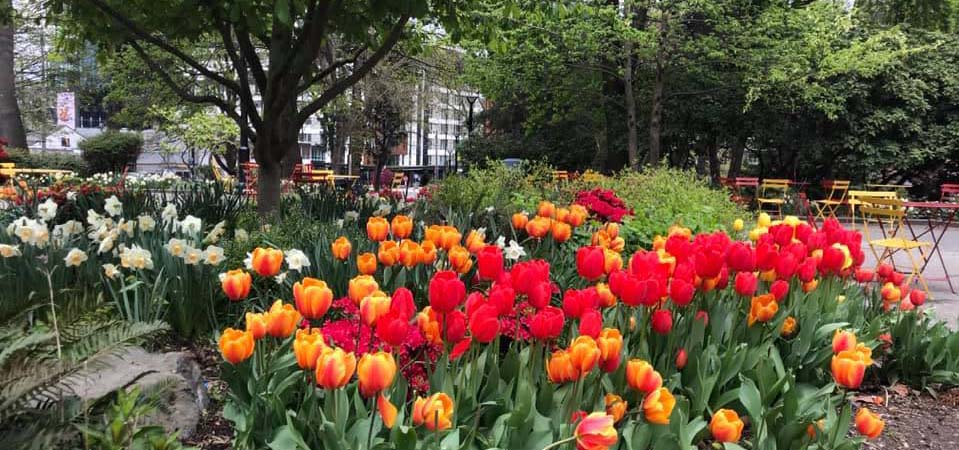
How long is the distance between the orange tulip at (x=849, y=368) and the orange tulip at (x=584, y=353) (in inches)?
31.2

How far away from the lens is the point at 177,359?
2.59 m

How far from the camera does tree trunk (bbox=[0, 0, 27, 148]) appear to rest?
59.0 feet

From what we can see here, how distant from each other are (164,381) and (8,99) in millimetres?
20743

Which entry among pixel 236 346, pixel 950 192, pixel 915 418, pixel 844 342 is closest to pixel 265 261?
pixel 236 346

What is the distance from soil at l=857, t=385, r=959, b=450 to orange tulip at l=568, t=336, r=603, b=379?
1.75 meters

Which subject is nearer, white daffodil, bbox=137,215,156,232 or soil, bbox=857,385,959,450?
soil, bbox=857,385,959,450

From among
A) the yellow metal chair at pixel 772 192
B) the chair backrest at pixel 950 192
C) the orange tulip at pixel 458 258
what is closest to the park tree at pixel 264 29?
the orange tulip at pixel 458 258

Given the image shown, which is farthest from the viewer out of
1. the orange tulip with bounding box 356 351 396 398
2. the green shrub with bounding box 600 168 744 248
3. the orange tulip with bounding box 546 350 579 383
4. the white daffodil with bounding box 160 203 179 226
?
the green shrub with bounding box 600 168 744 248

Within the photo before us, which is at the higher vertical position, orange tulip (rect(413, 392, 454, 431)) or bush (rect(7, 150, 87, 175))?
bush (rect(7, 150, 87, 175))

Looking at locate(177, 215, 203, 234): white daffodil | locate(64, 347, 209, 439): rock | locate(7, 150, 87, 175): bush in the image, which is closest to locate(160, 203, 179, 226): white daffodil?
locate(177, 215, 203, 234): white daffodil

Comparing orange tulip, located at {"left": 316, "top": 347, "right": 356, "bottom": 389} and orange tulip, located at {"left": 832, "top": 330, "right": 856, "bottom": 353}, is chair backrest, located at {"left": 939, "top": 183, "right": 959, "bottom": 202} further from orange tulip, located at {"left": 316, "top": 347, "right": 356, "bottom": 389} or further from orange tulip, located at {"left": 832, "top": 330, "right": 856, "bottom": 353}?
orange tulip, located at {"left": 316, "top": 347, "right": 356, "bottom": 389}

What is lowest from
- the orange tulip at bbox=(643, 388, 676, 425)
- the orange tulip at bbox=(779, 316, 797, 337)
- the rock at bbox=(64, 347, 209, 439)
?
the rock at bbox=(64, 347, 209, 439)

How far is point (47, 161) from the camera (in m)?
21.6

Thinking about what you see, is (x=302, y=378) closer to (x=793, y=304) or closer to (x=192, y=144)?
(x=793, y=304)
